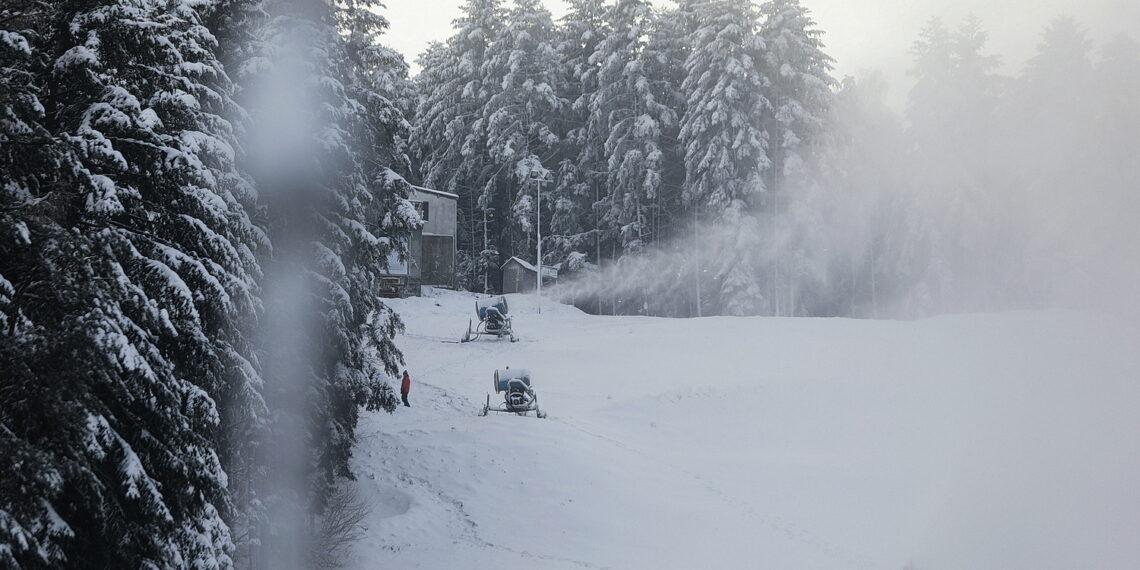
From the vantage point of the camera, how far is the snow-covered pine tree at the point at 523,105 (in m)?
45.9

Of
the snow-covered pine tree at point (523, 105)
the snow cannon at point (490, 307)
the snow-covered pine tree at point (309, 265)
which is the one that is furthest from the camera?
the snow-covered pine tree at point (523, 105)

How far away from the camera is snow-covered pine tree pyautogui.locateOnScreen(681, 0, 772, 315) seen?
121ft

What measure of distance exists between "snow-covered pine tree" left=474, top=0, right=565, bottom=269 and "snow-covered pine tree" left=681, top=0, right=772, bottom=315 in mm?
10121

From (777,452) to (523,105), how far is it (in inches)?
1244

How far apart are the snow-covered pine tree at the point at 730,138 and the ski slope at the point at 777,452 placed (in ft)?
18.1

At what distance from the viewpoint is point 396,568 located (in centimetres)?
1365

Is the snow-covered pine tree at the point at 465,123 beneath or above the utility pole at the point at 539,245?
above

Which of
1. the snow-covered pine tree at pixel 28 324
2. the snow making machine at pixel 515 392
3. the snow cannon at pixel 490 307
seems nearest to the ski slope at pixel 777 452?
the snow making machine at pixel 515 392

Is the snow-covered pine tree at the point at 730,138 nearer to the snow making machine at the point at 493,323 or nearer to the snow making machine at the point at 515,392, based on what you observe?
the snow making machine at the point at 493,323

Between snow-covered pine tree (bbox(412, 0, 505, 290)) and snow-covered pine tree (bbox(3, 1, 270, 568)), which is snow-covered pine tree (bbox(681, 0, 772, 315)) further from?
snow-covered pine tree (bbox(3, 1, 270, 568))

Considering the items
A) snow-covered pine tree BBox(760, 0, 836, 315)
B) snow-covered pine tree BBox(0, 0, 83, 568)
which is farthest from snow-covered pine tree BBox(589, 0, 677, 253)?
snow-covered pine tree BBox(0, 0, 83, 568)

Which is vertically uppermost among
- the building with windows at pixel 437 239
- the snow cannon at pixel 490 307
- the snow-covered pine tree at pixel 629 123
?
the snow-covered pine tree at pixel 629 123

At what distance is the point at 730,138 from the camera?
125 feet

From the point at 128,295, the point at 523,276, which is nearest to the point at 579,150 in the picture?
the point at 523,276
